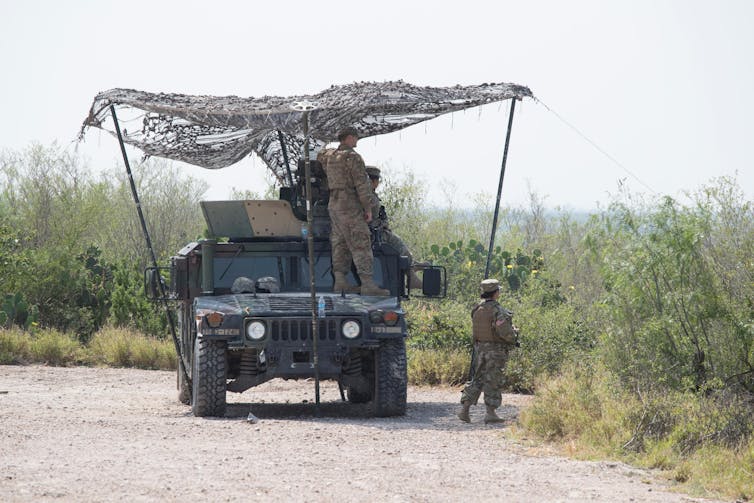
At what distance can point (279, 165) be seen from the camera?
631 inches

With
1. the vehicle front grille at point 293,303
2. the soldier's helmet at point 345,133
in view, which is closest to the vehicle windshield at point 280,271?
the vehicle front grille at point 293,303

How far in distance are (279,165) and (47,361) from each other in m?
5.76

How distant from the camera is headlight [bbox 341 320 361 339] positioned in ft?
37.9

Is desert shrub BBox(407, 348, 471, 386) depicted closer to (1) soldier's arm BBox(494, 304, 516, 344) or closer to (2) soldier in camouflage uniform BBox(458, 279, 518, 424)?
(2) soldier in camouflage uniform BBox(458, 279, 518, 424)

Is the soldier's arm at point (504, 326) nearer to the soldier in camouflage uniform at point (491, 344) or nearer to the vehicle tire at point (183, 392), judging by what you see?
the soldier in camouflage uniform at point (491, 344)

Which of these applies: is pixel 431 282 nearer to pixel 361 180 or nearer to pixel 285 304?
pixel 361 180

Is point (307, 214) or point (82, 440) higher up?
point (307, 214)

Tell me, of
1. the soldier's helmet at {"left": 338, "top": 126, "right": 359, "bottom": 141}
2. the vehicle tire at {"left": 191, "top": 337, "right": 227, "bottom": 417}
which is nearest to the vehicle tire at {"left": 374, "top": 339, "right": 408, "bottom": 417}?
the vehicle tire at {"left": 191, "top": 337, "right": 227, "bottom": 417}

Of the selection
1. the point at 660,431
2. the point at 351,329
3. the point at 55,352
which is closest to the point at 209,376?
the point at 351,329

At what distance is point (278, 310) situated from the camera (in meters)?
11.6

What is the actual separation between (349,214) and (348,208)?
9 centimetres

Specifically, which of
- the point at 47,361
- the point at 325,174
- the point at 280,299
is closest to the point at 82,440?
the point at 280,299

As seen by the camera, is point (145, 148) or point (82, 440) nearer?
point (82, 440)

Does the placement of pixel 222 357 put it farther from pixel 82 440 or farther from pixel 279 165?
pixel 279 165
